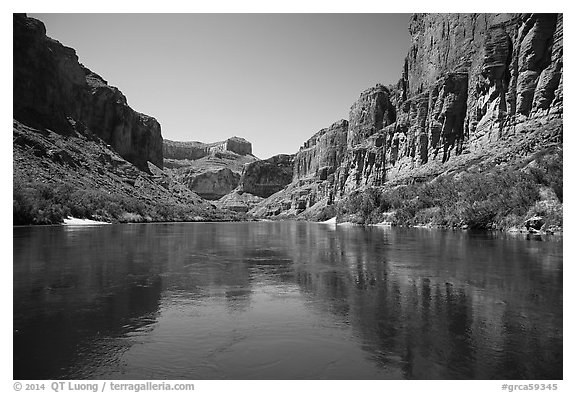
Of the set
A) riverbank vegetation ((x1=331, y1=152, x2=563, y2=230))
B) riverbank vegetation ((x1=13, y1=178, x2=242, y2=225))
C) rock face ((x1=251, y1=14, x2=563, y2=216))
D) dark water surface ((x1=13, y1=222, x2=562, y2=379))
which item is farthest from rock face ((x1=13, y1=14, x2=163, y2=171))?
dark water surface ((x1=13, y1=222, x2=562, y2=379))

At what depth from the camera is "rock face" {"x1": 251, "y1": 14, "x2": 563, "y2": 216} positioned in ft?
230

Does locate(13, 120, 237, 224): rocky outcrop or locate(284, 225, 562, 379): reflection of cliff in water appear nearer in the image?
locate(284, 225, 562, 379): reflection of cliff in water

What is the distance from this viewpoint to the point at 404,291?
1084 centimetres

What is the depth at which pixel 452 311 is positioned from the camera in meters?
8.83

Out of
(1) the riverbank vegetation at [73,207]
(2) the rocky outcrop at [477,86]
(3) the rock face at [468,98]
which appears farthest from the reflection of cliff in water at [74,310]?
(2) the rocky outcrop at [477,86]

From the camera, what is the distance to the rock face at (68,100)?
93.4 metres

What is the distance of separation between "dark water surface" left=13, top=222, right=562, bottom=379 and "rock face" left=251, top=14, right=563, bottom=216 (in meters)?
55.6

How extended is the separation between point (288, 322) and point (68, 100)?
128713 mm

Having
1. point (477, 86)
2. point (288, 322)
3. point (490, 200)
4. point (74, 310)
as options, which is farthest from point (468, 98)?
point (74, 310)

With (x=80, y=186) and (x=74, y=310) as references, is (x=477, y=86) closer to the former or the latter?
(x=80, y=186)

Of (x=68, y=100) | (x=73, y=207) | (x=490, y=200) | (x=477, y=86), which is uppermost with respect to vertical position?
(x=68, y=100)

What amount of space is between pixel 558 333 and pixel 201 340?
6910mm

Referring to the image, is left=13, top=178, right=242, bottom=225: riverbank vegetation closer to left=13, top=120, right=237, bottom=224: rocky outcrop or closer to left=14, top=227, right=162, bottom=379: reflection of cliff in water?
left=13, top=120, right=237, bottom=224: rocky outcrop
